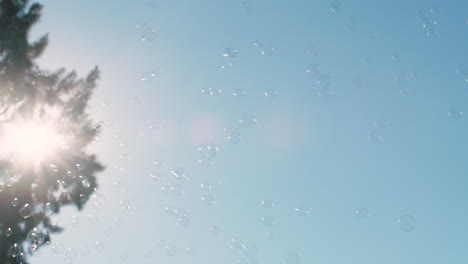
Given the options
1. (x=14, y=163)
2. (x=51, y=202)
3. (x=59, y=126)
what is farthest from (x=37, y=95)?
(x=51, y=202)

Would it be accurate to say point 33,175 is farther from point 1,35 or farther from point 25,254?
point 1,35

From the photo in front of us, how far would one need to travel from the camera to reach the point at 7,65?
1340 centimetres

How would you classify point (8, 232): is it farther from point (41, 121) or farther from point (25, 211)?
point (41, 121)

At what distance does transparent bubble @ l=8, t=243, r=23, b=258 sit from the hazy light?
107 inches

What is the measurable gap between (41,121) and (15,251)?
14.3ft

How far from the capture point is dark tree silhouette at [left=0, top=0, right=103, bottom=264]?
525 inches

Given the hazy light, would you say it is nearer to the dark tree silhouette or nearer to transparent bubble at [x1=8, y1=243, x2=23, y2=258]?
the dark tree silhouette

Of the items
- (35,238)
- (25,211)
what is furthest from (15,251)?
(25,211)

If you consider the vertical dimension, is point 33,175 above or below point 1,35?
below

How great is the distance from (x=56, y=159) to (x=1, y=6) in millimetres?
5390

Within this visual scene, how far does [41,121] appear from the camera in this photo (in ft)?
47.5

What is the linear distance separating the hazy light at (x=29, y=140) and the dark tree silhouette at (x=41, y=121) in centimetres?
15

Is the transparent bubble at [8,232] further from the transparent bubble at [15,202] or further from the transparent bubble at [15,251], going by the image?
the transparent bubble at [15,202]

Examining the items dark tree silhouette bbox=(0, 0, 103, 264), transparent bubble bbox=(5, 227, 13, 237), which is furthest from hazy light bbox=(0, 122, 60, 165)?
transparent bubble bbox=(5, 227, 13, 237)
